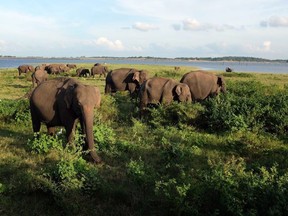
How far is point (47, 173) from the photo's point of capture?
731 cm

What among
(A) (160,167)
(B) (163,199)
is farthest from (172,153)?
(B) (163,199)

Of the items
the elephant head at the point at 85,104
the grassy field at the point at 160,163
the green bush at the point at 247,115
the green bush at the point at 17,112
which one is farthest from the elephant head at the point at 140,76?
the elephant head at the point at 85,104

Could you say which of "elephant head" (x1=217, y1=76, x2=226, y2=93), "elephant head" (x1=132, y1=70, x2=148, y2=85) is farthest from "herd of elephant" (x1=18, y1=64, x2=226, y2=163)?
"elephant head" (x1=132, y1=70, x2=148, y2=85)

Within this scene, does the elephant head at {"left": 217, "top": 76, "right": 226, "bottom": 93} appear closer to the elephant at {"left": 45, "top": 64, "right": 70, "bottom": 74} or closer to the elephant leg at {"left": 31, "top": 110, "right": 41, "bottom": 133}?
the elephant leg at {"left": 31, "top": 110, "right": 41, "bottom": 133}

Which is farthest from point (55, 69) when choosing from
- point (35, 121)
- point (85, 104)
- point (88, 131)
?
point (88, 131)

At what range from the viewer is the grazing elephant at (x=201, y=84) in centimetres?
1827

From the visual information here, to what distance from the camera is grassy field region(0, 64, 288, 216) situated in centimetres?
622

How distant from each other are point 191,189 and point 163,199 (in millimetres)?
533

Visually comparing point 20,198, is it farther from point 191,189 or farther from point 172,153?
point 172,153

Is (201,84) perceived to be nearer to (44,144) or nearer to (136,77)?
(136,77)

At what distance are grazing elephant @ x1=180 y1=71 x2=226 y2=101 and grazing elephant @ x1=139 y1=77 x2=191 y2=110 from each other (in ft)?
7.90

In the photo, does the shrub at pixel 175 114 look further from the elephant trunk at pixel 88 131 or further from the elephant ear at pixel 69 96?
the elephant trunk at pixel 88 131

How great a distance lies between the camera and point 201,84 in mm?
18328

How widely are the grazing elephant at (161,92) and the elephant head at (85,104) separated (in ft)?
21.3
